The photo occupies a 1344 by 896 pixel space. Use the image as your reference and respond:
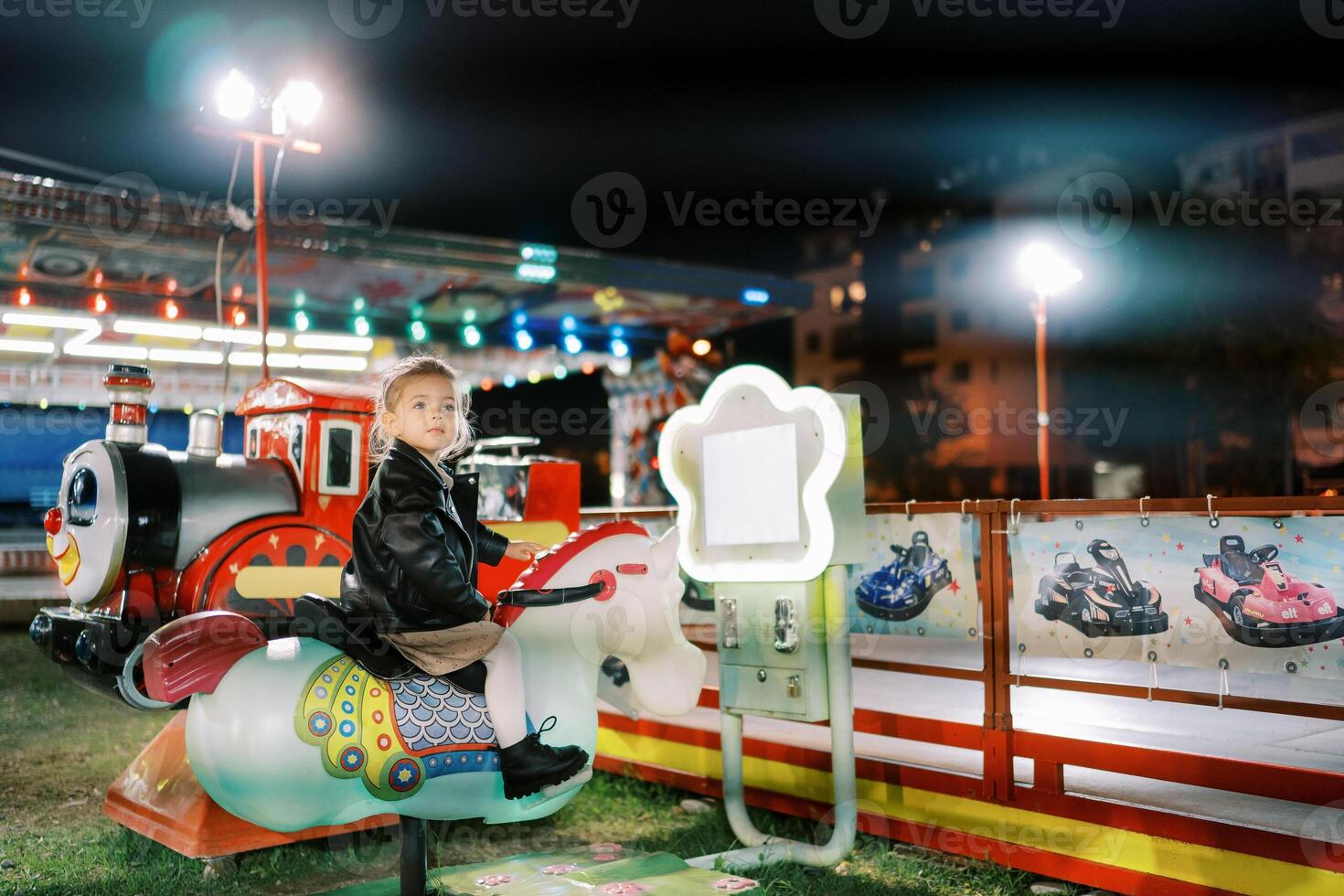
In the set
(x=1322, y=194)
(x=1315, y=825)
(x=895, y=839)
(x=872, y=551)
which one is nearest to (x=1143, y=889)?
(x=1315, y=825)

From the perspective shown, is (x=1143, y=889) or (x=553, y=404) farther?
(x=553, y=404)

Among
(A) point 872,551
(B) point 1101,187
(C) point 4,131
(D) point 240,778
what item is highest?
(B) point 1101,187

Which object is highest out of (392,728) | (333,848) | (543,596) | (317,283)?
(317,283)

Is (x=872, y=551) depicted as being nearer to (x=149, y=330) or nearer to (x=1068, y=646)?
(x=1068, y=646)

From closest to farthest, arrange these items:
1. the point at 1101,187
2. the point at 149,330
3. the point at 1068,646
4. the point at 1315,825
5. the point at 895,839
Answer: the point at 1315,825 < the point at 1068,646 < the point at 895,839 < the point at 149,330 < the point at 1101,187

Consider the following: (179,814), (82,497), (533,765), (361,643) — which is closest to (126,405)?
(82,497)

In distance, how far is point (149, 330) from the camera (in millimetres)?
11516

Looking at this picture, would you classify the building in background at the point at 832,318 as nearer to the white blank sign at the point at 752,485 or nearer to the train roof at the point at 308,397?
the train roof at the point at 308,397

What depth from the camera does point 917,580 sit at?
4805mm

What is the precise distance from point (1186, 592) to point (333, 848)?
12.6 ft

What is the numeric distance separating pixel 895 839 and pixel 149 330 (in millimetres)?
9842

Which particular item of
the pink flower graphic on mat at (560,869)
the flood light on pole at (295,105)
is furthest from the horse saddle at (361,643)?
the flood light on pole at (295,105)

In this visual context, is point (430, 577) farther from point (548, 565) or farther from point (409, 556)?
point (548, 565)

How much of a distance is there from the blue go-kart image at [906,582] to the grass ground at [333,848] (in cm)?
104
